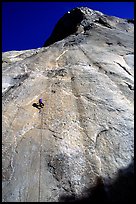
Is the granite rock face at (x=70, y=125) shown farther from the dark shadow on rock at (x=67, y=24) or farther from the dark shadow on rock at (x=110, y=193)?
the dark shadow on rock at (x=67, y=24)

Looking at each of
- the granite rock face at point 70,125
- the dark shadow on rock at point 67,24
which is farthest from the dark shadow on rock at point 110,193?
the dark shadow on rock at point 67,24

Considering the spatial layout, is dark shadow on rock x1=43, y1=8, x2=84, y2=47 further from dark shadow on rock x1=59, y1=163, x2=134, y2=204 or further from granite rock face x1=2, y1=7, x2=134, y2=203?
dark shadow on rock x1=59, y1=163, x2=134, y2=204

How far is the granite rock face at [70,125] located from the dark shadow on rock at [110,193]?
0.08ft

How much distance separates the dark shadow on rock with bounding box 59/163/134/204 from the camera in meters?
6.83

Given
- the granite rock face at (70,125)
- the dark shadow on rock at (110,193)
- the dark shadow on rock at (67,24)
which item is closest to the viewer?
the dark shadow on rock at (110,193)

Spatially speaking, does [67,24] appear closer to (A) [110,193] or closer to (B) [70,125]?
(B) [70,125]

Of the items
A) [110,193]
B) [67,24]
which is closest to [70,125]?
[110,193]

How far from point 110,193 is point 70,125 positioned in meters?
2.62

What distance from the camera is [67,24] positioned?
726 inches

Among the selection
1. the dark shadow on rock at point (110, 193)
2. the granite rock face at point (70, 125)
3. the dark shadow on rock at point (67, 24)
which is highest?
the dark shadow on rock at point (67, 24)

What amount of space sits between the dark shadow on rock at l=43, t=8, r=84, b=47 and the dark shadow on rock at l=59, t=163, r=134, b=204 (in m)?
11.5

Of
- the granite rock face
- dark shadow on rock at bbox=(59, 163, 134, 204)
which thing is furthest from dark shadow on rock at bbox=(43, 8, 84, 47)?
dark shadow on rock at bbox=(59, 163, 134, 204)

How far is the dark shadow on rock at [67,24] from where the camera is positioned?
17.4 m

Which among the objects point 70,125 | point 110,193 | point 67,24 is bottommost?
point 110,193
